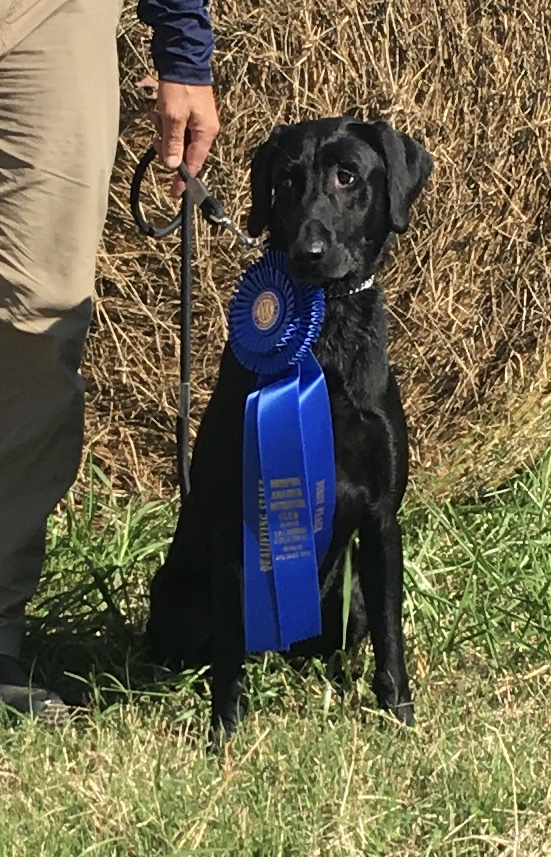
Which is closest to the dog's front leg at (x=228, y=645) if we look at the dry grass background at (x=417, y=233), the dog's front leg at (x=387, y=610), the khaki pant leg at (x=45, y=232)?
the dog's front leg at (x=387, y=610)

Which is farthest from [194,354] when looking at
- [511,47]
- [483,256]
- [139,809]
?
[139,809]

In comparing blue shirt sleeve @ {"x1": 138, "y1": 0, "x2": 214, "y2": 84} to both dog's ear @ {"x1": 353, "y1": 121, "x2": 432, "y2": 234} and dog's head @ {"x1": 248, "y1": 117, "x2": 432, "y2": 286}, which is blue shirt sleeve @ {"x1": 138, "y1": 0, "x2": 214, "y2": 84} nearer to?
dog's head @ {"x1": 248, "y1": 117, "x2": 432, "y2": 286}

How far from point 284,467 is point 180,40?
0.85 metres

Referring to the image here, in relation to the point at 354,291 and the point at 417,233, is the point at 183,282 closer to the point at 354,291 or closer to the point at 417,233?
the point at 354,291

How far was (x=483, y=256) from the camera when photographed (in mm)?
4125

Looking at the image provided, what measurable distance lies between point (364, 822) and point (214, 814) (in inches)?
9.6

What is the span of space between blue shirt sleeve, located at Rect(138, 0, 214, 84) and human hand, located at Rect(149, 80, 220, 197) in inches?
0.9

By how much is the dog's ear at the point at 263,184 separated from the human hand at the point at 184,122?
18cm

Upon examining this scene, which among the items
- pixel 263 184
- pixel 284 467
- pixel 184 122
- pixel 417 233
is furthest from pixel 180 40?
pixel 417 233

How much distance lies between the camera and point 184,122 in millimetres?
2898

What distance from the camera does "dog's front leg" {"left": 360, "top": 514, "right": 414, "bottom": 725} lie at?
9.75 feet

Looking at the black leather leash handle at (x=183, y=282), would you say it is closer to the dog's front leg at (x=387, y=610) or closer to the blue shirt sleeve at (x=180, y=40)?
the blue shirt sleeve at (x=180, y=40)

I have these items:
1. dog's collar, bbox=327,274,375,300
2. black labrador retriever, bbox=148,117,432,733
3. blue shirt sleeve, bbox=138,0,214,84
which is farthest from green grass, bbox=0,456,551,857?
blue shirt sleeve, bbox=138,0,214,84

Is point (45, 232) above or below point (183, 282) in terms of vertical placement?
above
